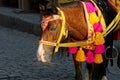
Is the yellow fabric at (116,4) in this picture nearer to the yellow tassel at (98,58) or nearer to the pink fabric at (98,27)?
the pink fabric at (98,27)

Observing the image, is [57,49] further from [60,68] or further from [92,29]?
[60,68]

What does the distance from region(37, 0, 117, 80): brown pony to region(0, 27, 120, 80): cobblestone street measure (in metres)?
1.01

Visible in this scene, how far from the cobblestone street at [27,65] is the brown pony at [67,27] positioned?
39.7 inches

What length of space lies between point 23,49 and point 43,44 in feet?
17.5

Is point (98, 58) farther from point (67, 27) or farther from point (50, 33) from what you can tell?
point (50, 33)

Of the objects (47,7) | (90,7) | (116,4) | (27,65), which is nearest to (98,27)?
(90,7)

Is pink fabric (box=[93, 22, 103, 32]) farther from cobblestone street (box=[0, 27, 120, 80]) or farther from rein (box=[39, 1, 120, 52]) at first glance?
cobblestone street (box=[0, 27, 120, 80])

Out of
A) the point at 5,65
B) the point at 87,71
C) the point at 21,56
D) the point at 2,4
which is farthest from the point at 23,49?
the point at 2,4

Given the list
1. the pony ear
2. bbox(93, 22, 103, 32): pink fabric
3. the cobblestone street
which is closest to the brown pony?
the pony ear

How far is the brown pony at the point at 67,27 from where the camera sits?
3957 mm

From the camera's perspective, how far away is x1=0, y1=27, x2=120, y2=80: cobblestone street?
6866 millimetres

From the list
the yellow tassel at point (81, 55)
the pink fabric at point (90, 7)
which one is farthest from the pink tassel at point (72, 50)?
the pink fabric at point (90, 7)

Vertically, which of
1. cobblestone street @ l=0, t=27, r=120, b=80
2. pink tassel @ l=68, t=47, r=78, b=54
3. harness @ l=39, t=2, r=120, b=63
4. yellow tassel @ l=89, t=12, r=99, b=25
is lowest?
cobblestone street @ l=0, t=27, r=120, b=80

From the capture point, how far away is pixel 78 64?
16.0ft
